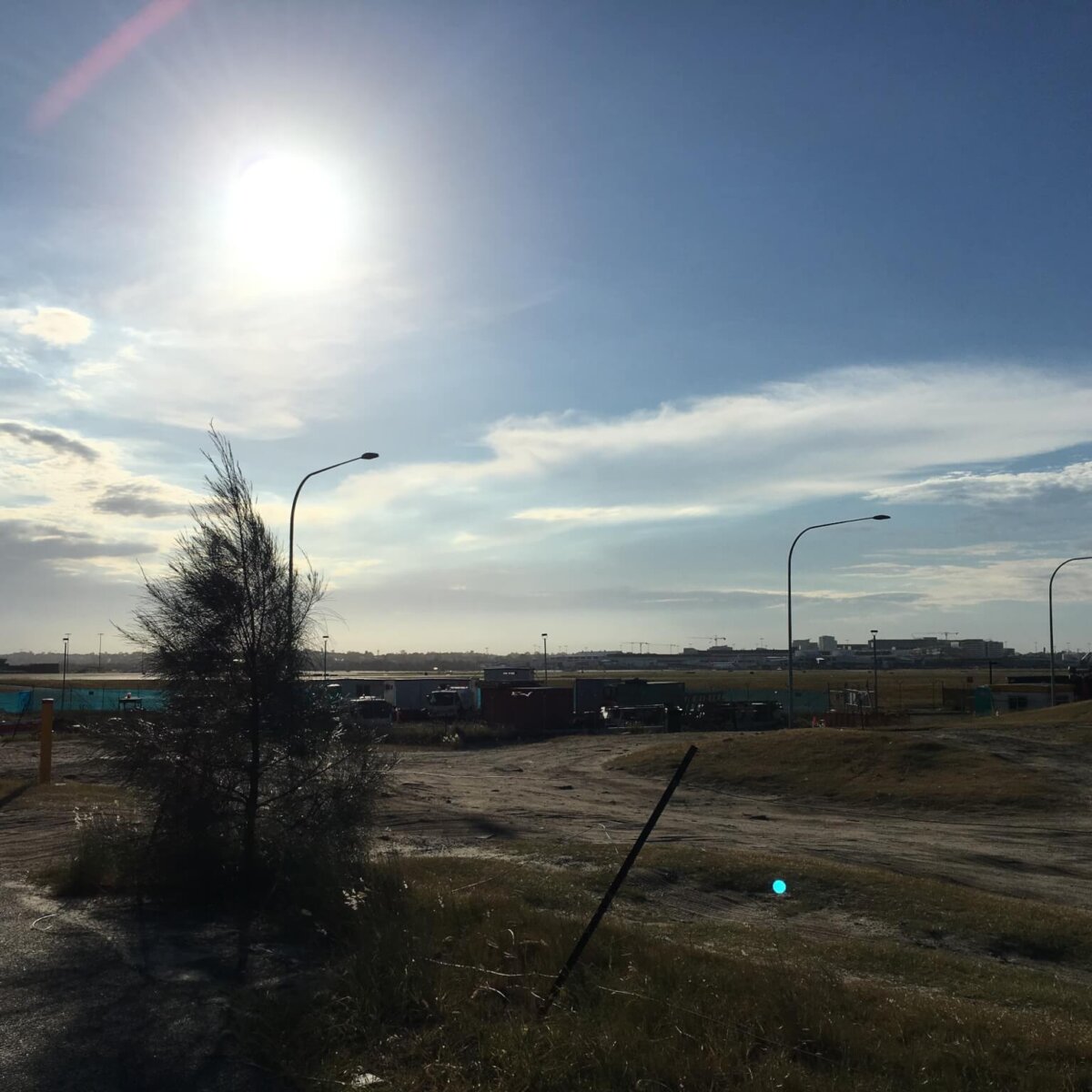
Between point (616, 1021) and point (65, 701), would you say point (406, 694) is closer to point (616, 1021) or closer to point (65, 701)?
point (65, 701)

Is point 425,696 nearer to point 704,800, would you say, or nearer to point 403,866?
point 704,800

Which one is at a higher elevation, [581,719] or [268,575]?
[268,575]

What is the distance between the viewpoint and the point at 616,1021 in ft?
20.0

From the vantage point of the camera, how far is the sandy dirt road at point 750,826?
56.9 feet

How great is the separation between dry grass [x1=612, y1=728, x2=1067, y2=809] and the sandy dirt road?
982 millimetres

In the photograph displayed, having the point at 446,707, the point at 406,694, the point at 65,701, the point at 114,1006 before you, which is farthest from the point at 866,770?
the point at 65,701

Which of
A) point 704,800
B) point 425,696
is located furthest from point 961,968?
point 425,696

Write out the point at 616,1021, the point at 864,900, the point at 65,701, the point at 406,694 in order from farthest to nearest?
1. the point at 406,694
2. the point at 65,701
3. the point at 864,900
4. the point at 616,1021

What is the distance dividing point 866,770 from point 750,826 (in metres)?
8.78

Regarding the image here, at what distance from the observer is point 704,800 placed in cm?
2675

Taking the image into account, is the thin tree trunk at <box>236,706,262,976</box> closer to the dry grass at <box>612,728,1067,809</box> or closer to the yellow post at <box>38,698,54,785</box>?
the yellow post at <box>38,698,54,785</box>

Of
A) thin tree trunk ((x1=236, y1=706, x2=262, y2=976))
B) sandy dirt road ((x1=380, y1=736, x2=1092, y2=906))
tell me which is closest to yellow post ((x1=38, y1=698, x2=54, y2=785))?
sandy dirt road ((x1=380, y1=736, x2=1092, y2=906))

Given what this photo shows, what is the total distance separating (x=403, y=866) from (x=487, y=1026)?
595 cm

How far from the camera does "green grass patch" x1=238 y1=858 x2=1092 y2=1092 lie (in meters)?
5.54
